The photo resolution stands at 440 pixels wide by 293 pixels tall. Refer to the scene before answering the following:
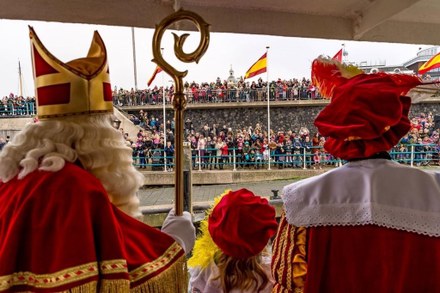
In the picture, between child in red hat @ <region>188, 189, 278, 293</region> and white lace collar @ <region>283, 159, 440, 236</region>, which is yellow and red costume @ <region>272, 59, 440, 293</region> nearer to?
white lace collar @ <region>283, 159, 440, 236</region>

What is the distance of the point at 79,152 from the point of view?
91 cm

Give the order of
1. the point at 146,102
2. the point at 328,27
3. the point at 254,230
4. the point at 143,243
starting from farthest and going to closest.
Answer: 1. the point at 146,102
2. the point at 328,27
3. the point at 254,230
4. the point at 143,243

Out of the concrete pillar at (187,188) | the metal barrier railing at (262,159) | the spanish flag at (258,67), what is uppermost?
the spanish flag at (258,67)

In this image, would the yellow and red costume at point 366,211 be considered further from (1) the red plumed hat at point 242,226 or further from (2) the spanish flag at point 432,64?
(2) the spanish flag at point 432,64

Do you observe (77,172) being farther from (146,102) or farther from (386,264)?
(146,102)

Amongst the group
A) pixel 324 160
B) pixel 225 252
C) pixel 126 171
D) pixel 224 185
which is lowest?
pixel 224 185

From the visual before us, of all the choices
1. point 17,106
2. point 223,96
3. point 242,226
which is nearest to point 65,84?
point 242,226

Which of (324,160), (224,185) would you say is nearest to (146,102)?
(224,185)

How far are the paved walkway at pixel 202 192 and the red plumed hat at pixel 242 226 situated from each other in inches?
188

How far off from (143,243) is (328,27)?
4.73ft

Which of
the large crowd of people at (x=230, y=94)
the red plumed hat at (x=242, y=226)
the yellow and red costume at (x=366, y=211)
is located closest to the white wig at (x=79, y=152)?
the red plumed hat at (x=242, y=226)

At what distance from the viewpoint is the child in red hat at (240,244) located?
44.9 inches

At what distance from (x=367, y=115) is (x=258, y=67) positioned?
6939mm

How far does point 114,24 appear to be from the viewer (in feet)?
5.16
